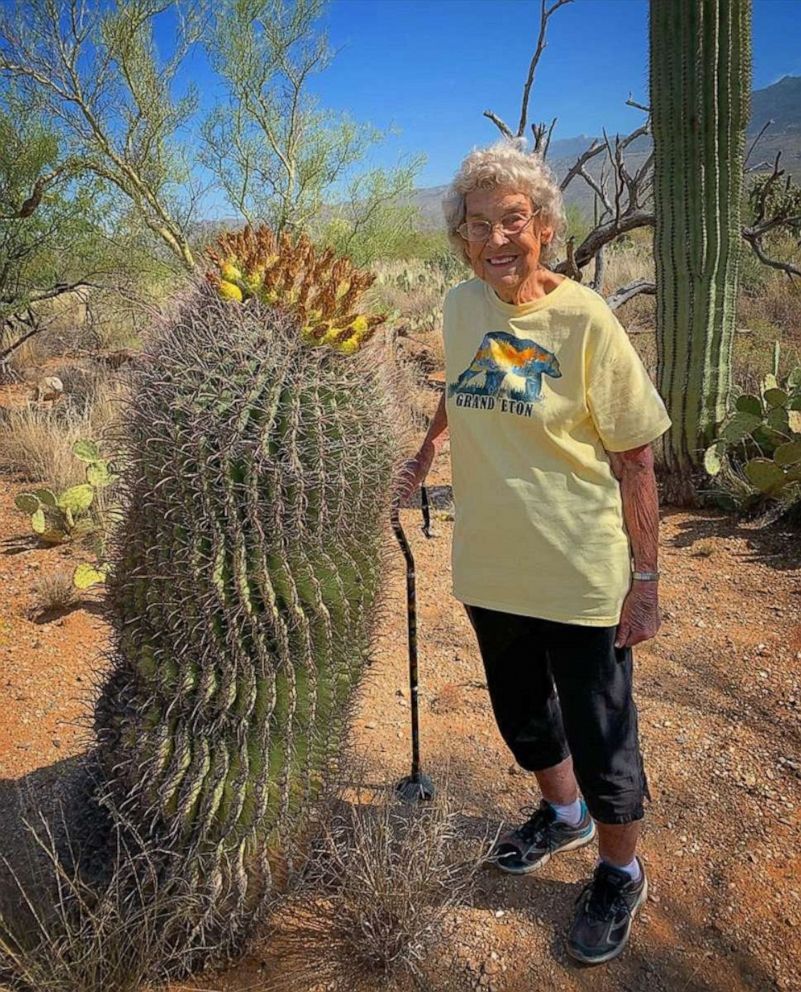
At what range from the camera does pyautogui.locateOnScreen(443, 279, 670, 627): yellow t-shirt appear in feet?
5.90

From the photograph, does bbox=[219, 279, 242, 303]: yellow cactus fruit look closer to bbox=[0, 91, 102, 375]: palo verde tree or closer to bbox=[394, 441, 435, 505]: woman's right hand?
bbox=[394, 441, 435, 505]: woman's right hand

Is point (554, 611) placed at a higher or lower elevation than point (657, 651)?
higher

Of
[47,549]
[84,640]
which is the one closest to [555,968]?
[84,640]

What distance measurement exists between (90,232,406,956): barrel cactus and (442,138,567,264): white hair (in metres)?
0.39

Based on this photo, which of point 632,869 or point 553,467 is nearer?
point 553,467

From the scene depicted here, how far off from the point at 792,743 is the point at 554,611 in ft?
5.43

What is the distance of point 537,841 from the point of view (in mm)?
2461

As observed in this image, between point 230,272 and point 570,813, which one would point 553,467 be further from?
point 570,813

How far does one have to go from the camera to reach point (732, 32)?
449 cm

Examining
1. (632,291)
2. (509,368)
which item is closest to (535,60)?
(632,291)

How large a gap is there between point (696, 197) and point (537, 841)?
3892 millimetres

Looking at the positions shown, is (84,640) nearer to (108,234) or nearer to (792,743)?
(792,743)

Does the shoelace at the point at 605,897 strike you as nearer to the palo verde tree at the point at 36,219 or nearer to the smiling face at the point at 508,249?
the smiling face at the point at 508,249

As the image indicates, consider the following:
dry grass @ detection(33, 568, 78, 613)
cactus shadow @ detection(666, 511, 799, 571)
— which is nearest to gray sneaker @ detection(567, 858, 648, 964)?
cactus shadow @ detection(666, 511, 799, 571)
